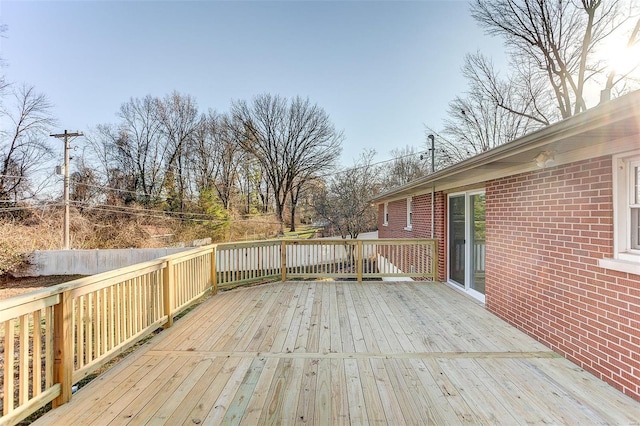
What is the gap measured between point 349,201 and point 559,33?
1056cm

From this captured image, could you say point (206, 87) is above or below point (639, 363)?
above

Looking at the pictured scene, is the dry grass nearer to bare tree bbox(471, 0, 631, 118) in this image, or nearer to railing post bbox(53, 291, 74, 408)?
railing post bbox(53, 291, 74, 408)

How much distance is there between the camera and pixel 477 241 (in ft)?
17.0

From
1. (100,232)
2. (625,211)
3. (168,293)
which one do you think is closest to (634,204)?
(625,211)

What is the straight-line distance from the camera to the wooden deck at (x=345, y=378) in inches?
80.4

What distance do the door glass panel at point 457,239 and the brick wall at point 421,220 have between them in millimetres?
202

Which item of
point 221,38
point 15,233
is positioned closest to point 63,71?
point 15,233

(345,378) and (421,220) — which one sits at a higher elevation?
(421,220)

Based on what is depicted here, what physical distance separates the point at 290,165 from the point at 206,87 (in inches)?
315

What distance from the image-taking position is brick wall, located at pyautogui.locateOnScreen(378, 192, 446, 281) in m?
6.22

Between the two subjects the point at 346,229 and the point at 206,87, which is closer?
the point at 346,229

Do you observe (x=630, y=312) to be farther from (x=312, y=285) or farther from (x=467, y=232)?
(x=312, y=285)

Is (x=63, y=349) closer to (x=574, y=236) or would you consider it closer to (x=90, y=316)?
(x=90, y=316)

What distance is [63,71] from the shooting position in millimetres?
13109
